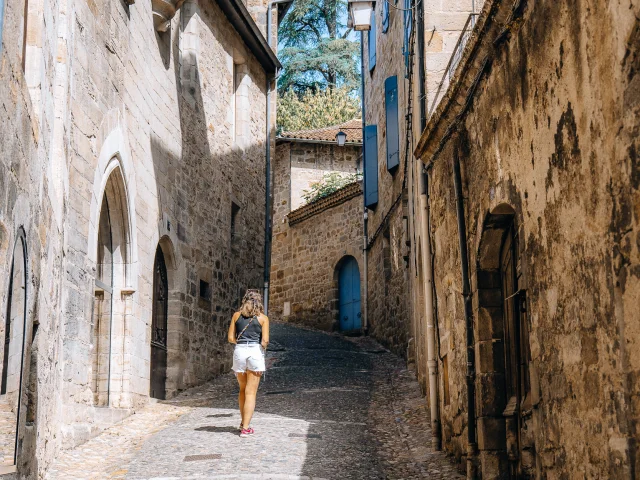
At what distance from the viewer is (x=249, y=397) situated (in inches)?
332

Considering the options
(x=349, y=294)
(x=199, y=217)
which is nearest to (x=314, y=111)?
(x=349, y=294)

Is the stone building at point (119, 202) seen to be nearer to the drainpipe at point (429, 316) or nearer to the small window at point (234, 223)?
the small window at point (234, 223)

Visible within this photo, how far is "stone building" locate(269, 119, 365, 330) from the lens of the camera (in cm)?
2080

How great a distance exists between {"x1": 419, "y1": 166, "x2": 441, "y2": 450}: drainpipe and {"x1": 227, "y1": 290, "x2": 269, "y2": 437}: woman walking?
5.09 feet

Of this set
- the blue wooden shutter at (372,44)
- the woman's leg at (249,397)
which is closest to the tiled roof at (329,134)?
the blue wooden shutter at (372,44)

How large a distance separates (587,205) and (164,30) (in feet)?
29.1

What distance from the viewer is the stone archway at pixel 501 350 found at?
6.28 metres

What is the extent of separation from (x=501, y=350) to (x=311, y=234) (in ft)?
52.0

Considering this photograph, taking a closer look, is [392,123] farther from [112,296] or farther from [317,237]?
[317,237]

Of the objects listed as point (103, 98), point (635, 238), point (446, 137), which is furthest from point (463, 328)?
point (103, 98)

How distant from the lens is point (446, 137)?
7758mm

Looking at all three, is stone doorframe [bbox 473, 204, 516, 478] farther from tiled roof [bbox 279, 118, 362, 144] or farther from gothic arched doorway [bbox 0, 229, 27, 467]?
tiled roof [bbox 279, 118, 362, 144]

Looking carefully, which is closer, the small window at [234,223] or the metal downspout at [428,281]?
the metal downspout at [428,281]

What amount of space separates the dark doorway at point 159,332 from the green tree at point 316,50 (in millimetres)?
20659
